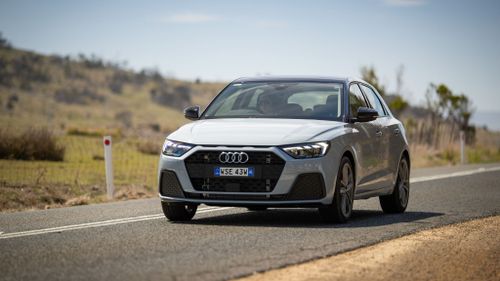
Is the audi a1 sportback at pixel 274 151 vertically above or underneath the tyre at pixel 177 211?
above

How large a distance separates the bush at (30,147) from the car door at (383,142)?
15.1 m

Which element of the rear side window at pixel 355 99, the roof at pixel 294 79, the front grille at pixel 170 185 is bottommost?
the front grille at pixel 170 185

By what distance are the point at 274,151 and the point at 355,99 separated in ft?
7.79

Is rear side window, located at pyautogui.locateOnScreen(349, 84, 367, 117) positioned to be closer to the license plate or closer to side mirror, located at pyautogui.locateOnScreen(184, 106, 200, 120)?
side mirror, located at pyautogui.locateOnScreen(184, 106, 200, 120)

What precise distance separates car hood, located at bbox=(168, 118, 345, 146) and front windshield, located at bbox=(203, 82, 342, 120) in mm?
324

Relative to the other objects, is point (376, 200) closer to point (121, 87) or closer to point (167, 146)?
point (167, 146)

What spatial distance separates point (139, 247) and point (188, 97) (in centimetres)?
9274

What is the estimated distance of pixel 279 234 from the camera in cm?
1057

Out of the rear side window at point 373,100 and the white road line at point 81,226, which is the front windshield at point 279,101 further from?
the white road line at point 81,226

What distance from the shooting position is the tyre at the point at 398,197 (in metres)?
14.2

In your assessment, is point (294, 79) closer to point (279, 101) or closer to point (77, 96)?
point (279, 101)

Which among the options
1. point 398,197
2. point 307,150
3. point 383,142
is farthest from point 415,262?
point 398,197

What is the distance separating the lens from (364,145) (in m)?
12.8

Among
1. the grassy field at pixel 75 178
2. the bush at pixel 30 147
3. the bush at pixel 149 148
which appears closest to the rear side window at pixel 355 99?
the grassy field at pixel 75 178
